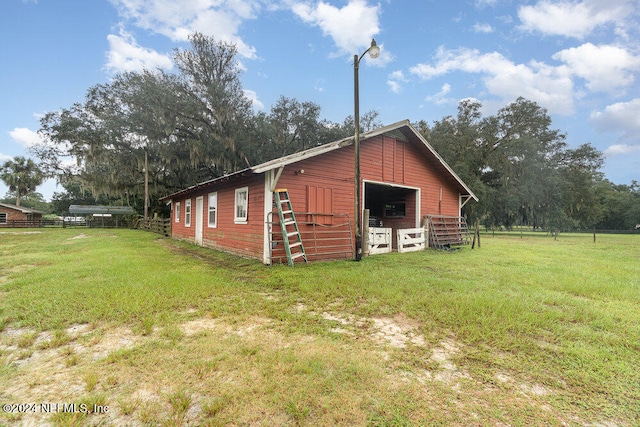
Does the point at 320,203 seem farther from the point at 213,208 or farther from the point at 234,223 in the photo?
the point at 213,208

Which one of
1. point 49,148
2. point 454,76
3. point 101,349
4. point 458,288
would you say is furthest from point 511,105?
point 49,148

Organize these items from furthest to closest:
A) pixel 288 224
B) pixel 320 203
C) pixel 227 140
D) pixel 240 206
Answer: pixel 227 140 < pixel 240 206 < pixel 320 203 < pixel 288 224

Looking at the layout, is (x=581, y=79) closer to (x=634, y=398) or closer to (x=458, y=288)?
(x=458, y=288)

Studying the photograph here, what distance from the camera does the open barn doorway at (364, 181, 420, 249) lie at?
1242 cm

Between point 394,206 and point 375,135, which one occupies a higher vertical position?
point 375,135

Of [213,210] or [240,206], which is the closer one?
[240,206]

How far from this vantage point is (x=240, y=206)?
963cm

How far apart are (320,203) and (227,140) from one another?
14.4 meters

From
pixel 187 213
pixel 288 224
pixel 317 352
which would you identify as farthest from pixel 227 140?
pixel 317 352

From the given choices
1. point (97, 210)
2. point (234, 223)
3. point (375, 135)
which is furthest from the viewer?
point (97, 210)

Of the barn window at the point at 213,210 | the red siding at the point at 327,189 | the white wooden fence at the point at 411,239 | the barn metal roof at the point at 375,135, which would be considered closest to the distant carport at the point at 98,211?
the barn metal roof at the point at 375,135

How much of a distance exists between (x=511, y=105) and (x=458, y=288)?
26325 millimetres

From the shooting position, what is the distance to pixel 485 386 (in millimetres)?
2328

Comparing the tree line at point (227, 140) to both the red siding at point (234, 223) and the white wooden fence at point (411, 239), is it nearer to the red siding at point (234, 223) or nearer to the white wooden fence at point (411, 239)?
the red siding at point (234, 223)
